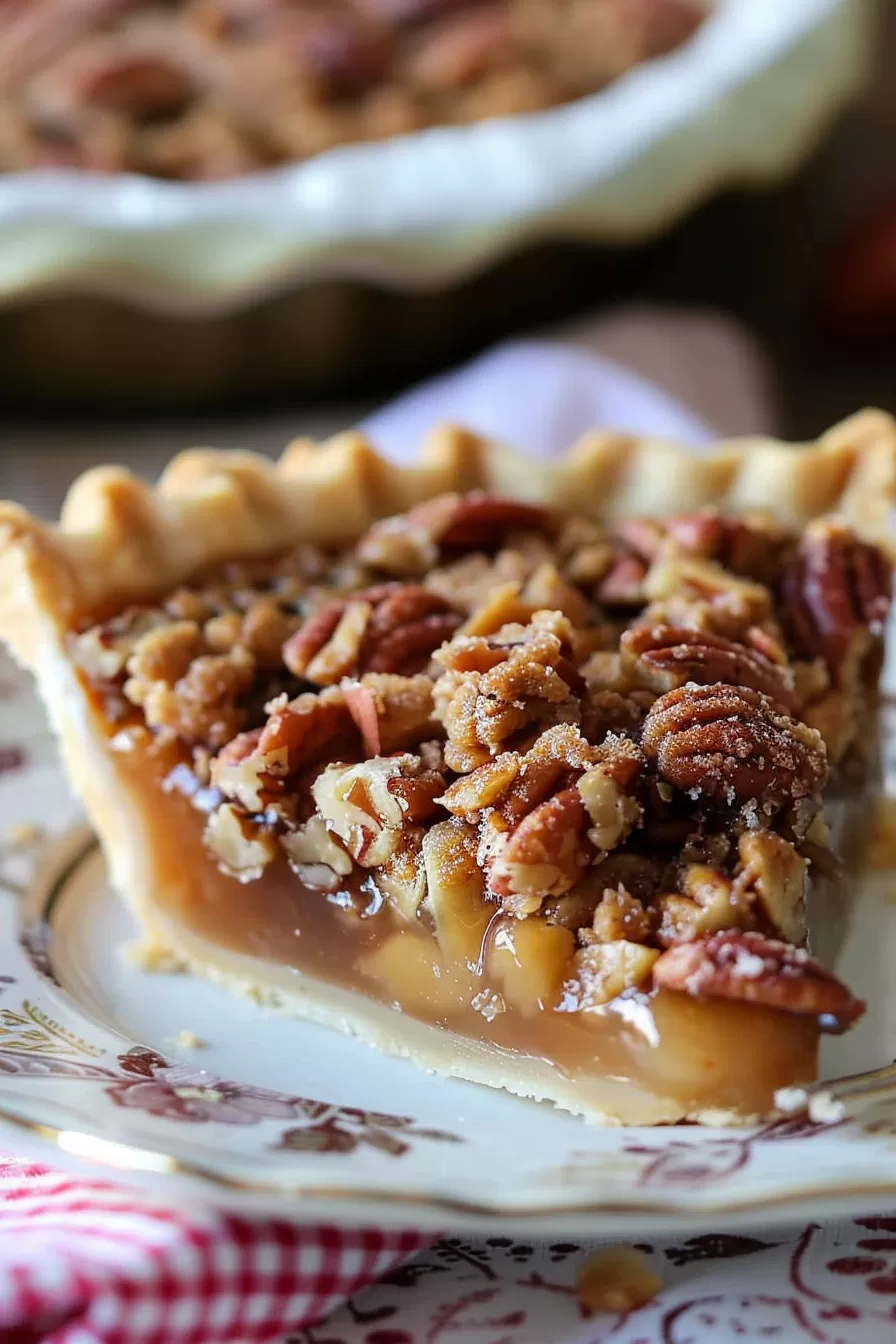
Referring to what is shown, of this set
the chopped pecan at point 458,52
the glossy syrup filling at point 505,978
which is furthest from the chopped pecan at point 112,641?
the chopped pecan at point 458,52

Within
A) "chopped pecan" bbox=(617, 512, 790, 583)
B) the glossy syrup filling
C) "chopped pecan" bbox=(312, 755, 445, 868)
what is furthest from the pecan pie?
"chopped pecan" bbox=(312, 755, 445, 868)

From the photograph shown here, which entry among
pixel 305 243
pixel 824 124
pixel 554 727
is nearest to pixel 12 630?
pixel 554 727

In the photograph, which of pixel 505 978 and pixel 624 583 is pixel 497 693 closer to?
pixel 505 978

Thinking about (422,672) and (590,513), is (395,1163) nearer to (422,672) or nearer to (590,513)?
(422,672)

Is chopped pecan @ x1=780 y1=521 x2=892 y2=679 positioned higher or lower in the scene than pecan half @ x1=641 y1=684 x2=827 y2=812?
higher

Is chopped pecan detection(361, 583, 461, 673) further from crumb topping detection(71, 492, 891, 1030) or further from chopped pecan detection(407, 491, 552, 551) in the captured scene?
chopped pecan detection(407, 491, 552, 551)

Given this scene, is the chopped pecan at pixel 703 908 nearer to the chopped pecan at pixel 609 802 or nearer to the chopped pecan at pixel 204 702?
the chopped pecan at pixel 609 802

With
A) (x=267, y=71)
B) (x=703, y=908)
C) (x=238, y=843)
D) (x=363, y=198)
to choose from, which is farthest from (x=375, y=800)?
(x=267, y=71)
